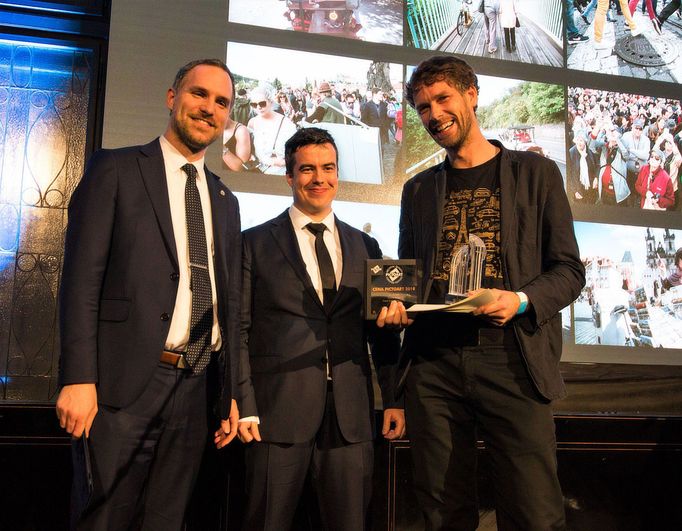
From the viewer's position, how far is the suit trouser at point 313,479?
1950 millimetres

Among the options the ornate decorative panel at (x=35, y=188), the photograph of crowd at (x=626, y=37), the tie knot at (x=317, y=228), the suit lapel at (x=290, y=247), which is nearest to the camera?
the suit lapel at (x=290, y=247)

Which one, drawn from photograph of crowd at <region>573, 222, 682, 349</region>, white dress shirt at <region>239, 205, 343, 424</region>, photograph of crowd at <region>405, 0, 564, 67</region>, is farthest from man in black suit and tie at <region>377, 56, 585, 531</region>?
photograph of crowd at <region>573, 222, 682, 349</region>

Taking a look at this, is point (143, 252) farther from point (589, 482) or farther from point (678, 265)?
point (678, 265)

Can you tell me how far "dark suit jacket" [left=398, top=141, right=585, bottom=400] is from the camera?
1.70 metres

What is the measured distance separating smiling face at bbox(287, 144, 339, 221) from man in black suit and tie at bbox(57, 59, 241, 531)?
425 mm

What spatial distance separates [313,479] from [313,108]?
6.92 ft

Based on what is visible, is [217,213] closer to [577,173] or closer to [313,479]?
[313,479]

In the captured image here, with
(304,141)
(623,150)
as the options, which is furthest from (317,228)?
(623,150)

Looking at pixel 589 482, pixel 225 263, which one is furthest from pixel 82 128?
pixel 589 482

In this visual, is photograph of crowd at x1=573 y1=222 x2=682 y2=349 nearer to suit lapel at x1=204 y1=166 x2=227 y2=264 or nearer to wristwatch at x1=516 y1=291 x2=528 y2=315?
wristwatch at x1=516 y1=291 x2=528 y2=315

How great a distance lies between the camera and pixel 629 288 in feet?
12.0

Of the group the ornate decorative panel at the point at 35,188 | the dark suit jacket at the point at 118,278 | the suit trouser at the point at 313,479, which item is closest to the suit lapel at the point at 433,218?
the suit trouser at the point at 313,479

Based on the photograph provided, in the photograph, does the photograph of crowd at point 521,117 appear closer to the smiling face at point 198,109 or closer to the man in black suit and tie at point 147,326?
the smiling face at point 198,109

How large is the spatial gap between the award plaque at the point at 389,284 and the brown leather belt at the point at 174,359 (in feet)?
1.81
